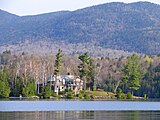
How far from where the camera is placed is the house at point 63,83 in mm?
120219

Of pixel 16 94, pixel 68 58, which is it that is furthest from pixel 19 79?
pixel 68 58

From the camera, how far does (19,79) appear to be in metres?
108

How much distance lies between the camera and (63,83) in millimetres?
126625

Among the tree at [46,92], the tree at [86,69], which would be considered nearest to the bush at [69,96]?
the tree at [46,92]

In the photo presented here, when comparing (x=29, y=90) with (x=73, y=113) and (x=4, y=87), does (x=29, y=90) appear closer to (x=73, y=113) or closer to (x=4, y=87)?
(x=4, y=87)

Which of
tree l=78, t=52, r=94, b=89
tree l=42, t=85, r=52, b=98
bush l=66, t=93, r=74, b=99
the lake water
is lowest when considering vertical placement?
bush l=66, t=93, r=74, b=99

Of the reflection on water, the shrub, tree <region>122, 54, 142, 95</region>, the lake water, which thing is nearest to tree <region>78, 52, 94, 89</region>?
tree <region>122, 54, 142, 95</region>

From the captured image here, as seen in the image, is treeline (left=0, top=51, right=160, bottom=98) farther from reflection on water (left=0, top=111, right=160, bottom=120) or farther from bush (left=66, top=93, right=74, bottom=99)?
reflection on water (left=0, top=111, right=160, bottom=120)

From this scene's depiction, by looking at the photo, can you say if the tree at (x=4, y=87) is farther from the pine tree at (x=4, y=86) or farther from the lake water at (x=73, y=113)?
the lake water at (x=73, y=113)

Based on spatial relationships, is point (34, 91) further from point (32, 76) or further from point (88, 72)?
point (88, 72)

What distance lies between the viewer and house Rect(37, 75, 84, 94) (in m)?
120

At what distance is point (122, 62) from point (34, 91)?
65210 millimetres

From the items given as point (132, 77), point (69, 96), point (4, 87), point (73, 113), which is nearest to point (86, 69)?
point (132, 77)

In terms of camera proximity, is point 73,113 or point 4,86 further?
point 4,86
